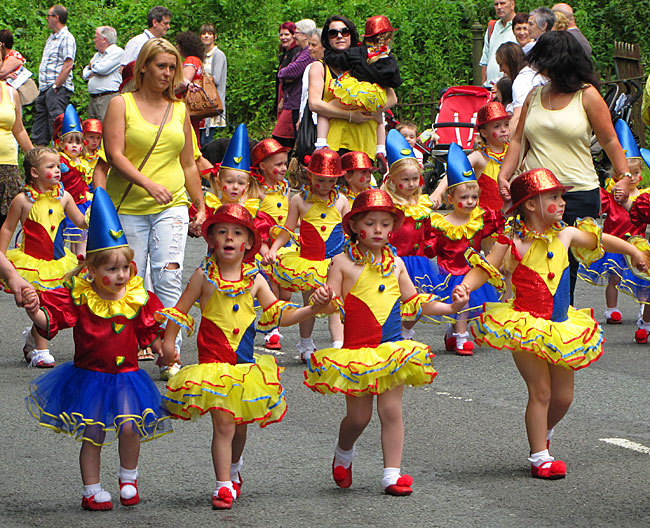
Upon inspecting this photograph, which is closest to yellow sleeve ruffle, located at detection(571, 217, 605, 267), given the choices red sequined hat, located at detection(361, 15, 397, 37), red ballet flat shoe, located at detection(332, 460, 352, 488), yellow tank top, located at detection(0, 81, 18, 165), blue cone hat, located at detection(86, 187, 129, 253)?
red ballet flat shoe, located at detection(332, 460, 352, 488)

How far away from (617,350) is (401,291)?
3.76 m

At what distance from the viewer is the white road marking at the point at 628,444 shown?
20.7ft

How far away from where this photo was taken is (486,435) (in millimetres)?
6645

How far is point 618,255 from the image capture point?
32.4 feet

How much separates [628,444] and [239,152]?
135 inches

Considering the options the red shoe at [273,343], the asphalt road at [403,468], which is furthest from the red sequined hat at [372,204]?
the red shoe at [273,343]

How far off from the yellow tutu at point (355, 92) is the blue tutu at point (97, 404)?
5.09 metres

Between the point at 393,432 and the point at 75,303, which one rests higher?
the point at 75,303

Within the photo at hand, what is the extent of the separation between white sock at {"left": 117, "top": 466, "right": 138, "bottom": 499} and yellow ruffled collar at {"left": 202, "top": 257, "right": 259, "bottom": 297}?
928 millimetres

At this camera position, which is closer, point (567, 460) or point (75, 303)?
point (75, 303)

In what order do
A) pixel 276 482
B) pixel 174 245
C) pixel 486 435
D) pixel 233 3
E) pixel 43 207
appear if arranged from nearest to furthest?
pixel 276 482, pixel 486 435, pixel 174 245, pixel 43 207, pixel 233 3

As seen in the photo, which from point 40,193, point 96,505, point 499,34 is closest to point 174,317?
point 96,505

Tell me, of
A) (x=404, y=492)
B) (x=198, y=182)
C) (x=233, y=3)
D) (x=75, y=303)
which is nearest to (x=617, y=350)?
(x=198, y=182)

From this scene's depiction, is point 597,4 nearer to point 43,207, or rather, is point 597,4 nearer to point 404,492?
point 43,207
